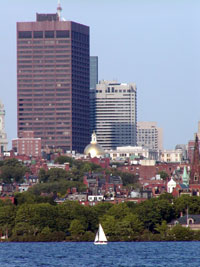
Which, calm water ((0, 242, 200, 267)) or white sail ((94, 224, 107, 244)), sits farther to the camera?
white sail ((94, 224, 107, 244))

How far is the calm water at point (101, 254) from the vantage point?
154625 millimetres

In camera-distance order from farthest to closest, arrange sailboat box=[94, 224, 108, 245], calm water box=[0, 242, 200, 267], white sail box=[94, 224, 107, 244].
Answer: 1. white sail box=[94, 224, 107, 244]
2. sailboat box=[94, 224, 108, 245]
3. calm water box=[0, 242, 200, 267]

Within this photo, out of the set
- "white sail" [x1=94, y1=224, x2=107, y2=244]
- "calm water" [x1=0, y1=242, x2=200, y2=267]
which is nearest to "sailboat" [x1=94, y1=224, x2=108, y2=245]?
"white sail" [x1=94, y1=224, x2=107, y2=244]

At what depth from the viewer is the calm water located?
507 feet

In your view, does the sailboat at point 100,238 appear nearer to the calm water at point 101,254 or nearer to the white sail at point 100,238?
the white sail at point 100,238

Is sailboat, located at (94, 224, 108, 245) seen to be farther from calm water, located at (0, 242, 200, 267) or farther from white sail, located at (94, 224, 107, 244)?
calm water, located at (0, 242, 200, 267)

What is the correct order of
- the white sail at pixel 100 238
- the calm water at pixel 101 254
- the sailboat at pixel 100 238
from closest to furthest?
the calm water at pixel 101 254 → the sailboat at pixel 100 238 → the white sail at pixel 100 238

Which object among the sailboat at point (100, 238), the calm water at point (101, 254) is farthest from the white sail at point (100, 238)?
the calm water at point (101, 254)

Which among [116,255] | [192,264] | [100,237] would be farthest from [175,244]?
[192,264]

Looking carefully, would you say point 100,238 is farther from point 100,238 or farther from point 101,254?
point 101,254

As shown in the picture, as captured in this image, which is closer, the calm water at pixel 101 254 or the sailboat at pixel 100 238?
the calm water at pixel 101 254

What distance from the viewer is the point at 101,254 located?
168 meters

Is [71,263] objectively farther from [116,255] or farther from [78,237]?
[78,237]

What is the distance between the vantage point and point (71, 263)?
15388 cm
